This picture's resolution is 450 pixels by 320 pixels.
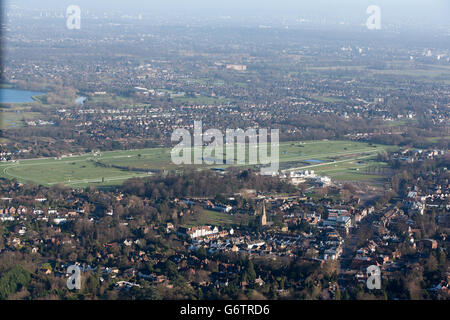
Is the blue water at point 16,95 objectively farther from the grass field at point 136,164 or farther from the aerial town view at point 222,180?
the grass field at point 136,164

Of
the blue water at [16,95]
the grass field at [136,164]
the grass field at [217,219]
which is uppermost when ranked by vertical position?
the blue water at [16,95]

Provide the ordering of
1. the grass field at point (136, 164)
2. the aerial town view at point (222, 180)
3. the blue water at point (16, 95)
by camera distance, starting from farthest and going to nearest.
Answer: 1. the blue water at point (16, 95)
2. the grass field at point (136, 164)
3. the aerial town view at point (222, 180)

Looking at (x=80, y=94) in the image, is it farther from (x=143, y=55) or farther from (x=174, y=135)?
(x=143, y=55)

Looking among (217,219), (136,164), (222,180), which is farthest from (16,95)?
(217,219)

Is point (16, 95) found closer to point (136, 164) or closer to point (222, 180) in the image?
point (136, 164)

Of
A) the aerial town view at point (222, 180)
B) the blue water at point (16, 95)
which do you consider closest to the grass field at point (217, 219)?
the aerial town view at point (222, 180)

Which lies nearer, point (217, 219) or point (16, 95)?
point (217, 219)

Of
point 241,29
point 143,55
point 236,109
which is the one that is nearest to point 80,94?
point 236,109
